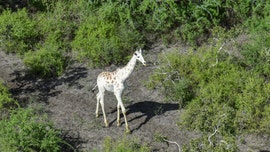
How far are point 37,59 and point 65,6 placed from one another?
3.37 meters

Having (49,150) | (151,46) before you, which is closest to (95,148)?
(49,150)

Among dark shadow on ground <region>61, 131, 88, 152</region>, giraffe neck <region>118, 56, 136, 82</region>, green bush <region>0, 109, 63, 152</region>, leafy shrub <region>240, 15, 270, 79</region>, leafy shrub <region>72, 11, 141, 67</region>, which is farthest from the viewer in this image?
leafy shrub <region>72, 11, 141, 67</region>

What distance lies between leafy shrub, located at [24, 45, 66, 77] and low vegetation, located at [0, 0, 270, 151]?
3cm

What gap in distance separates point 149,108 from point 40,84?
3633 millimetres

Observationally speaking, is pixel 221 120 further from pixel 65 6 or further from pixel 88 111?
pixel 65 6

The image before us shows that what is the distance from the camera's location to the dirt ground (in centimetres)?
1545

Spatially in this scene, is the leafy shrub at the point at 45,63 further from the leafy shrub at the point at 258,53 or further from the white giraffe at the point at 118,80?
the leafy shrub at the point at 258,53

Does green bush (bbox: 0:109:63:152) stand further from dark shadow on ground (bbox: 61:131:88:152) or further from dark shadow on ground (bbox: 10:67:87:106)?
dark shadow on ground (bbox: 10:67:87:106)

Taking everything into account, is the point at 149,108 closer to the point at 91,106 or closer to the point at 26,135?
the point at 91,106

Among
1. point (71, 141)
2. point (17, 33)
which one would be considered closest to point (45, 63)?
point (17, 33)

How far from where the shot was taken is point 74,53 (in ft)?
64.1

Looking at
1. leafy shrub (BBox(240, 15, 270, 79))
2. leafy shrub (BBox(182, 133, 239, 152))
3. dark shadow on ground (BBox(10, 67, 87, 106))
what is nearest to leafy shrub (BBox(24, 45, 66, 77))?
dark shadow on ground (BBox(10, 67, 87, 106))

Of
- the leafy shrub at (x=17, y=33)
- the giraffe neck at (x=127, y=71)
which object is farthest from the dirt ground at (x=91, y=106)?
the giraffe neck at (x=127, y=71)

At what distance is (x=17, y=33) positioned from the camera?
19672 mm
